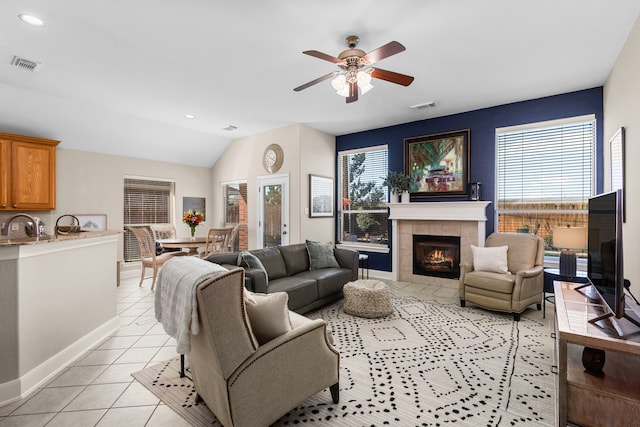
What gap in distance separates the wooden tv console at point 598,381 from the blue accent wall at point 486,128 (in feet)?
10.2

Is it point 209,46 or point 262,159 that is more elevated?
point 209,46

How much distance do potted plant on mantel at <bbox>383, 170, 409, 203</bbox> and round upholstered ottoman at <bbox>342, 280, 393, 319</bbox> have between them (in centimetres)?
219

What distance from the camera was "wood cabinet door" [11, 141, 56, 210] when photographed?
437 centimetres

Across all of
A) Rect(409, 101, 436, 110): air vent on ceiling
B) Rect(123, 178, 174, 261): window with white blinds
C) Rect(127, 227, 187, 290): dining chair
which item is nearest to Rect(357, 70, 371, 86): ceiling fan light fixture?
Rect(409, 101, 436, 110): air vent on ceiling

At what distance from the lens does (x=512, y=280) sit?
3531mm

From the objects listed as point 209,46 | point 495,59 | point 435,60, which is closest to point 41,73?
point 209,46

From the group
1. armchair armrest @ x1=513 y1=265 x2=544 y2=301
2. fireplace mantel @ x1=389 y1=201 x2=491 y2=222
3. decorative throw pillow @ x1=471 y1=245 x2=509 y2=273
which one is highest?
fireplace mantel @ x1=389 y1=201 x2=491 y2=222

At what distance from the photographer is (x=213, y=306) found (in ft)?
4.78

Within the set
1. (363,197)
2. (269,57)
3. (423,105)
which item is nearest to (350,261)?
(363,197)

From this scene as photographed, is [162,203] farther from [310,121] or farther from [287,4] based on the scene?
[287,4]

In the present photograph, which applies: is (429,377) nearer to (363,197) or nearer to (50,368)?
(50,368)

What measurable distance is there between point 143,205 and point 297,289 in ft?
14.7

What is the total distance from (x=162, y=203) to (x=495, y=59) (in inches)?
249

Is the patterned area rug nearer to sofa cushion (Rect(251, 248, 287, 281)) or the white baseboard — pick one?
the white baseboard
